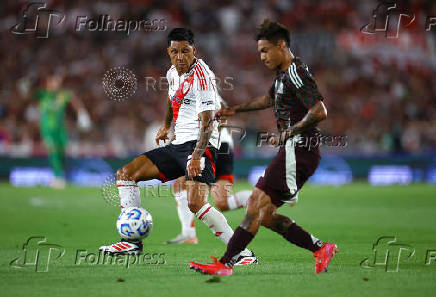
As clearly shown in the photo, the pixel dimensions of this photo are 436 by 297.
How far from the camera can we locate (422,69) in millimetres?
29547

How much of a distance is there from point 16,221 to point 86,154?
33.2 ft

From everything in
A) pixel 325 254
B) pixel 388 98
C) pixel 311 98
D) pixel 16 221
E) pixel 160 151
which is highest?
pixel 388 98

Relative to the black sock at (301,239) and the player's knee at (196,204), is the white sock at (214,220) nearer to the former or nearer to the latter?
the player's knee at (196,204)

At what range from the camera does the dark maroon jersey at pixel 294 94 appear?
6027 millimetres

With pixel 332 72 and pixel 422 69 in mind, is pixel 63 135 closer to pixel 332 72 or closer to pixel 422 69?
pixel 332 72

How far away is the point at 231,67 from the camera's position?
2548 cm

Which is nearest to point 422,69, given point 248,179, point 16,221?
point 248,179

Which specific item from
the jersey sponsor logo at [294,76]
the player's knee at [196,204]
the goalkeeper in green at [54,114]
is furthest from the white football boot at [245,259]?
the goalkeeper in green at [54,114]

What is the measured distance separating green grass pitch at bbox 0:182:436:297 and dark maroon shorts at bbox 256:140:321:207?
2.40ft

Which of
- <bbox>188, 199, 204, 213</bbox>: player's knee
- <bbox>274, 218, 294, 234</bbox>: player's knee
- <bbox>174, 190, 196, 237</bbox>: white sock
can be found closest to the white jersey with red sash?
<bbox>188, 199, 204, 213</bbox>: player's knee

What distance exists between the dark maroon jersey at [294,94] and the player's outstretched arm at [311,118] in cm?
6

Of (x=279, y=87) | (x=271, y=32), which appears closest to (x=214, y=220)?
(x=279, y=87)

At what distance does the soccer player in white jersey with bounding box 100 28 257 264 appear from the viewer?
6.93m

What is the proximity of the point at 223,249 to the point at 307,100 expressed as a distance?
9.77 feet
